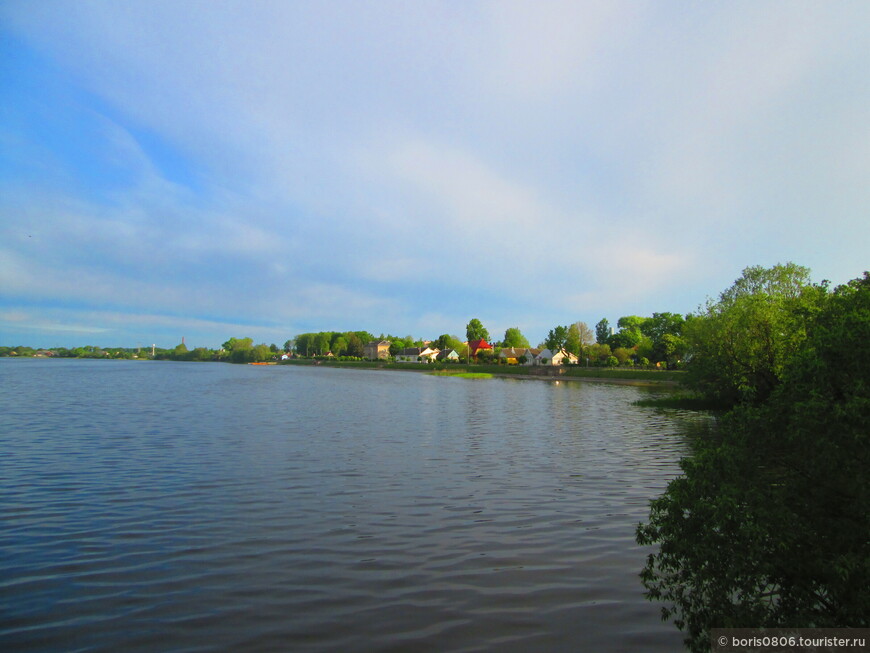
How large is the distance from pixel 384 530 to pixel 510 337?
589 ft

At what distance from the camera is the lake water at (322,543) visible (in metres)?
7.88

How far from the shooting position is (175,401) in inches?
1758

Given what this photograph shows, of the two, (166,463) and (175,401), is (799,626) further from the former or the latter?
(175,401)

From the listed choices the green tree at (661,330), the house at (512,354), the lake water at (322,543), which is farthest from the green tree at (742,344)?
the house at (512,354)

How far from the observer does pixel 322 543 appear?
11.5 m

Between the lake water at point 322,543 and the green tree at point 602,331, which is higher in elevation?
the green tree at point 602,331

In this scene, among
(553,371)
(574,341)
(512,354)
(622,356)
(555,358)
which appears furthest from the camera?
(512,354)

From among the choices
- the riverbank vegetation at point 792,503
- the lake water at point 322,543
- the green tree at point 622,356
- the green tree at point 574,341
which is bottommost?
the lake water at point 322,543

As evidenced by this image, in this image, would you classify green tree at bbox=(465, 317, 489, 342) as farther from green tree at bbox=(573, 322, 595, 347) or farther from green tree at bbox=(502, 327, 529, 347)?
green tree at bbox=(573, 322, 595, 347)

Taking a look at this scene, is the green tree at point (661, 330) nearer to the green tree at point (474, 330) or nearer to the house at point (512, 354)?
A: the house at point (512, 354)

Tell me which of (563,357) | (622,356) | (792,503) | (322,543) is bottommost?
(322,543)

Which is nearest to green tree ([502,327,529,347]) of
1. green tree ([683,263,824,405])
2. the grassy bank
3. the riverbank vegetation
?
the grassy bank

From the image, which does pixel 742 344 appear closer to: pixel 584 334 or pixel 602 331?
pixel 584 334

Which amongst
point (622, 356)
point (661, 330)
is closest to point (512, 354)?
point (622, 356)
